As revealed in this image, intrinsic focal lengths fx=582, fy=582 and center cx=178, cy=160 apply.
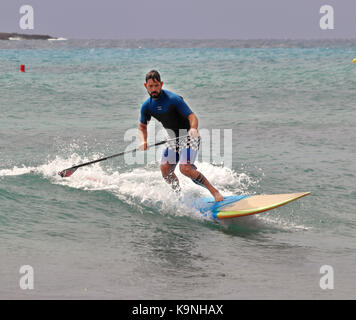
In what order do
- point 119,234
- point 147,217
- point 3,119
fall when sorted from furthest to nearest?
point 3,119 → point 147,217 → point 119,234

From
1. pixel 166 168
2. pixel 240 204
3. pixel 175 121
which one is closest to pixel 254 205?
pixel 240 204

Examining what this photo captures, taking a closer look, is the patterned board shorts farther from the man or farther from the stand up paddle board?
the stand up paddle board

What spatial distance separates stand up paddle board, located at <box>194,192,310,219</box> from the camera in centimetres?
754

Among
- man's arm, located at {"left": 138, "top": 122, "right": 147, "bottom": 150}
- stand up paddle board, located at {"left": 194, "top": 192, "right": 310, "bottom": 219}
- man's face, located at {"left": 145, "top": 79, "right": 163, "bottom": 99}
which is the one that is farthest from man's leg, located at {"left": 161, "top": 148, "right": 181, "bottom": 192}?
man's face, located at {"left": 145, "top": 79, "right": 163, "bottom": 99}

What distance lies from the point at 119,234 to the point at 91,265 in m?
1.23

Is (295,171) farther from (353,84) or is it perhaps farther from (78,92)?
(353,84)

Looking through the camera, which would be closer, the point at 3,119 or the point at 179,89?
the point at 3,119

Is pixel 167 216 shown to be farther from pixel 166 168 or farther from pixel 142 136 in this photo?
pixel 142 136

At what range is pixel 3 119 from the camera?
16.4m

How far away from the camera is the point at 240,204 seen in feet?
25.7

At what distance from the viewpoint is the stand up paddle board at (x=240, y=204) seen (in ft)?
24.7

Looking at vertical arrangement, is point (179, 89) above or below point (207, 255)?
above

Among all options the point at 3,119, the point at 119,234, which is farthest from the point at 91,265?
the point at 3,119

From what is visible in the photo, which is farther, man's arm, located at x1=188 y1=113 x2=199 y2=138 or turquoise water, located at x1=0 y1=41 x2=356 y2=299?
man's arm, located at x1=188 y1=113 x2=199 y2=138
